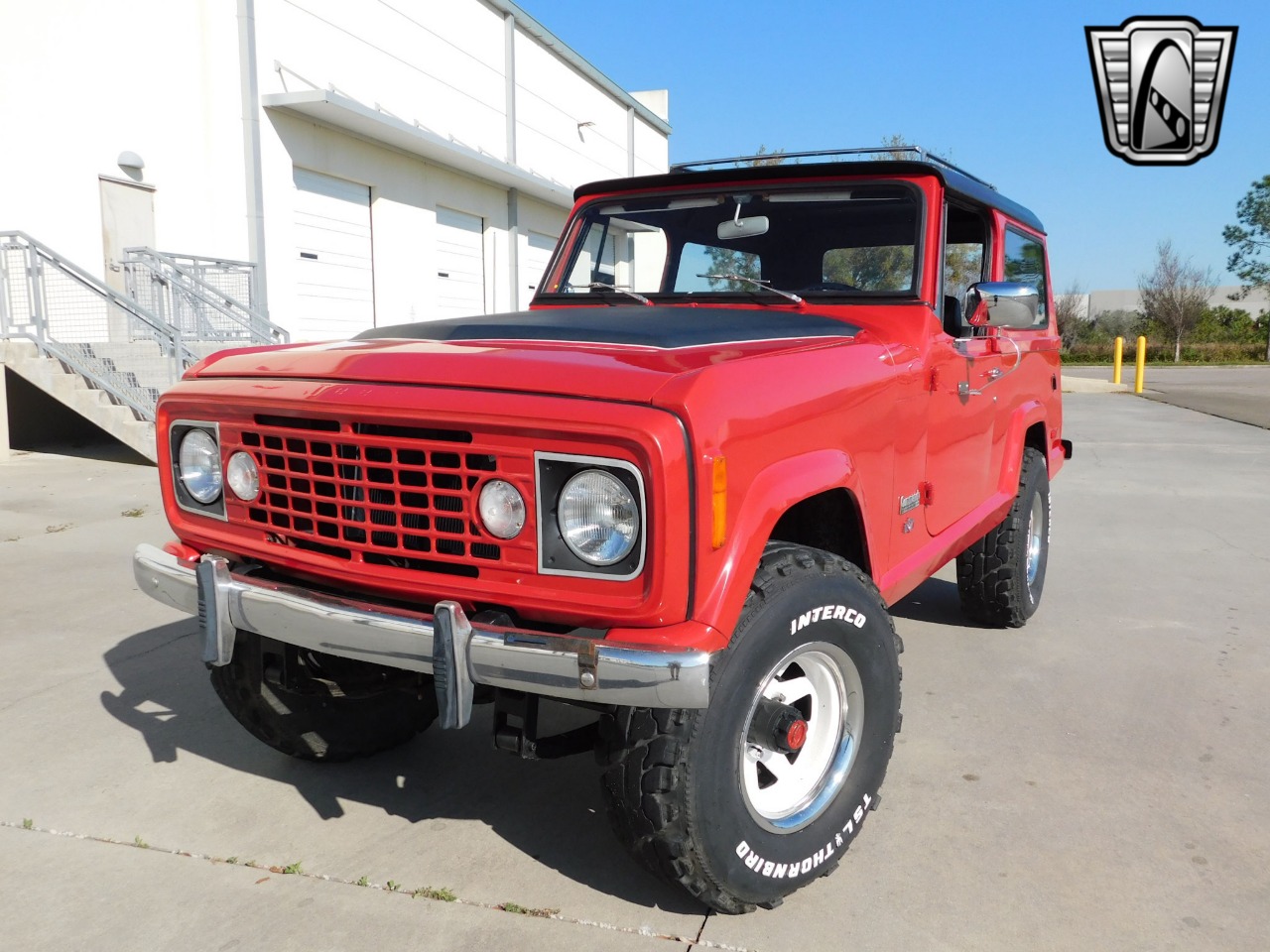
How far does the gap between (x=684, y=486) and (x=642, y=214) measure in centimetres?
216

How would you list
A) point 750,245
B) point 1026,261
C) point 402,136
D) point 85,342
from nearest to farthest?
point 750,245 → point 1026,261 → point 85,342 → point 402,136

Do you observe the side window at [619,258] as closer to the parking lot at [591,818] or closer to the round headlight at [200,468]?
the round headlight at [200,468]

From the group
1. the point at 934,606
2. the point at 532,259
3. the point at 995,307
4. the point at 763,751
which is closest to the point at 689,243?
the point at 995,307

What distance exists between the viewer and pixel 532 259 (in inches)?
845

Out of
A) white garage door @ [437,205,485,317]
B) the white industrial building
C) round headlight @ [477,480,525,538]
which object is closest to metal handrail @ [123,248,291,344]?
the white industrial building

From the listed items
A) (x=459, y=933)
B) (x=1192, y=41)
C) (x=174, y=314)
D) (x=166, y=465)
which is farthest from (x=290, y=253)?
(x=459, y=933)

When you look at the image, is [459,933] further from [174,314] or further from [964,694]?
[174,314]

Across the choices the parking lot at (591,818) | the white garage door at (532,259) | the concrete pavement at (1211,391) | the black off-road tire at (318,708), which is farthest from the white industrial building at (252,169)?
the concrete pavement at (1211,391)

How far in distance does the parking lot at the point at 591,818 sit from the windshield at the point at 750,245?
163 cm

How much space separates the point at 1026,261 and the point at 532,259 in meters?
17.7

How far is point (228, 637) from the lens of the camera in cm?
248

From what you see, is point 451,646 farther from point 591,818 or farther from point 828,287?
point 828,287

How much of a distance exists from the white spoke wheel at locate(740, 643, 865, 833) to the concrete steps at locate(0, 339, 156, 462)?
8.90 m

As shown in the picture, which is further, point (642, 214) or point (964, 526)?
point (642, 214)
